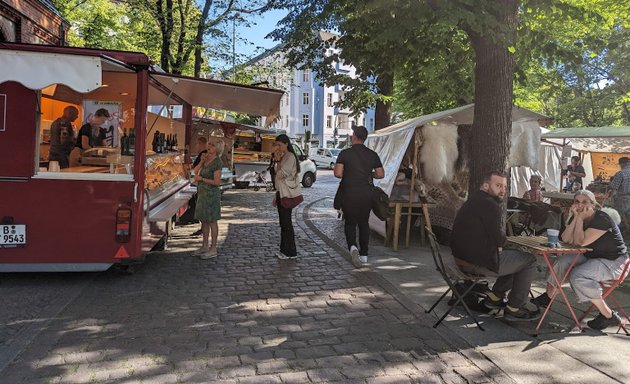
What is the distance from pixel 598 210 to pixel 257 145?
16934 mm

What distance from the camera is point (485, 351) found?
12.9 ft

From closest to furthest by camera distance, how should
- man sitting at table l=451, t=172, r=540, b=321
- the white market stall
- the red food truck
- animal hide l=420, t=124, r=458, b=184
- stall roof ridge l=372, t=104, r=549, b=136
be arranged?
man sitting at table l=451, t=172, r=540, b=321 → the red food truck → stall roof ridge l=372, t=104, r=549, b=136 → animal hide l=420, t=124, r=458, b=184 → the white market stall

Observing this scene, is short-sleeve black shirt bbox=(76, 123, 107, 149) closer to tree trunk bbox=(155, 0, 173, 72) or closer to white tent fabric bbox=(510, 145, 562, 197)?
white tent fabric bbox=(510, 145, 562, 197)

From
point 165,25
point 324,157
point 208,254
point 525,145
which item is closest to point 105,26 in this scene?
point 165,25

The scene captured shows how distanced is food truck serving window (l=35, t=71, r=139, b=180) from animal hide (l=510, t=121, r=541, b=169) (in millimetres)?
6505

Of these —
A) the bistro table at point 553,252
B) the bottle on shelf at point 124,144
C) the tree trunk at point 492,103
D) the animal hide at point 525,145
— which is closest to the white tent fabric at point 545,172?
the animal hide at point 525,145

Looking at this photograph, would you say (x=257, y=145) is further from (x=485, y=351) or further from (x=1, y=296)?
(x=485, y=351)

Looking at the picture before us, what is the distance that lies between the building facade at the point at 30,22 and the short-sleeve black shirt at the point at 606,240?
1061cm

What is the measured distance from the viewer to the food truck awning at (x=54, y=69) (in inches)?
176

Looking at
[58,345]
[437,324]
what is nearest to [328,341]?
[437,324]

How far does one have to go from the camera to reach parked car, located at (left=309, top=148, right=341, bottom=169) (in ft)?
132

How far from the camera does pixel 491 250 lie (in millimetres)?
4352

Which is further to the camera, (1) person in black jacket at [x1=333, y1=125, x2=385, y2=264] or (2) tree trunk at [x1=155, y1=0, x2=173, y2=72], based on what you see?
(2) tree trunk at [x1=155, y1=0, x2=173, y2=72]

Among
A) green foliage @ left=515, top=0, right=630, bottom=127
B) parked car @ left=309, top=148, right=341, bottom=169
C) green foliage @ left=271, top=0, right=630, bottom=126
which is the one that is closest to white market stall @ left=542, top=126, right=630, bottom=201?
green foliage @ left=515, top=0, right=630, bottom=127
